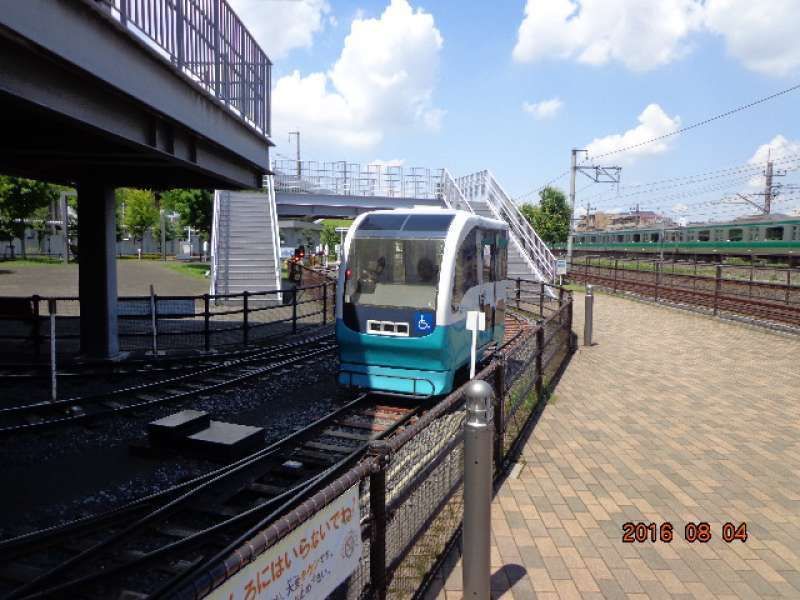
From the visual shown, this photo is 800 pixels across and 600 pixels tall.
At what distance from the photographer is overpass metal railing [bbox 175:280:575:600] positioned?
2.26 meters

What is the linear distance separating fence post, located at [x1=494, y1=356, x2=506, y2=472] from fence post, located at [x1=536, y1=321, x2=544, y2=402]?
2.46 meters

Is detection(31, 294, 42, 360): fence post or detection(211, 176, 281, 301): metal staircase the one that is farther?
detection(211, 176, 281, 301): metal staircase

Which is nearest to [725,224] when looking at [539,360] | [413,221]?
[539,360]

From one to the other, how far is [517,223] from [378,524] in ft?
80.6

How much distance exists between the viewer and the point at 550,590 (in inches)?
163

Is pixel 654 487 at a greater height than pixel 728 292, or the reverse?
pixel 728 292

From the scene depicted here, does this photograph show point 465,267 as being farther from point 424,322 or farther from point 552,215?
point 552,215

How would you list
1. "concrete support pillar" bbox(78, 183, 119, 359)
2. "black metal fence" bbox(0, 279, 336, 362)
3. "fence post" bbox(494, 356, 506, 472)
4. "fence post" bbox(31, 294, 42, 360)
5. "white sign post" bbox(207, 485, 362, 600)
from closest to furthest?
"white sign post" bbox(207, 485, 362, 600) < "fence post" bbox(494, 356, 506, 472) < "fence post" bbox(31, 294, 42, 360) < "black metal fence" bbox(0, 279, 336, 362) < "concrete support pillar" bbox(78, 183, 119, 359)

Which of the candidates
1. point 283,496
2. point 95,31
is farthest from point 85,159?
point 283,496

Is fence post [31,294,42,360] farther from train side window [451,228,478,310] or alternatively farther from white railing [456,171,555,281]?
white railing [456,171,555,281]

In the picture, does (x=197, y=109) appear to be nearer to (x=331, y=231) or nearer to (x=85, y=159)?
(x=85, y=159)

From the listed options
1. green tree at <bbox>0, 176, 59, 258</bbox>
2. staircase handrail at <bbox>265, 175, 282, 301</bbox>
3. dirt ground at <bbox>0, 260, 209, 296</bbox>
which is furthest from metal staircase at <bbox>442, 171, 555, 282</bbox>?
green tree at <bbox>0, 176, 59, 258</bbox>

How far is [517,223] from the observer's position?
88.3ft

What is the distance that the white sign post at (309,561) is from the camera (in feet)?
7.36
